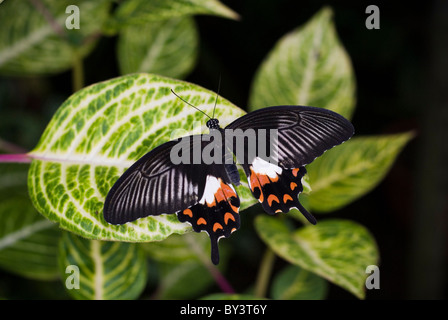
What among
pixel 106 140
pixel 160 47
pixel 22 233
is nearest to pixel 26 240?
pixel 22 233

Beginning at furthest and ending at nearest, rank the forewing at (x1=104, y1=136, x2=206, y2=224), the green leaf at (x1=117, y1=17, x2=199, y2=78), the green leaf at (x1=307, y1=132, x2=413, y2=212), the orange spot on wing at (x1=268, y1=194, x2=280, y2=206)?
the green leaf at (x1=117, y1=17, x2=199, y2=78), the green leaf at (x1=307, y1=132, x2=413, y2=212), the orange spot on wing at (x1=268, y1=194, x2=280, y2=206), the forewing at (x1=104, y1=136, x2=206, y2=224)

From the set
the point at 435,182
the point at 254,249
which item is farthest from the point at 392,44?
the point at 254,249

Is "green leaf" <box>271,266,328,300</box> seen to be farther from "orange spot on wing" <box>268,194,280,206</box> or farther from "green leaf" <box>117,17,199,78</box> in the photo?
"green leaf" <box>117,17,199,78</box>

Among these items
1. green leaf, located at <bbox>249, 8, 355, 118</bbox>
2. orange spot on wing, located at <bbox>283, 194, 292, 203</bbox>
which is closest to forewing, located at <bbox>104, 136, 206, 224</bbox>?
orange spot on wing, located at <bbox>283, 194, 292, 203</bbox>

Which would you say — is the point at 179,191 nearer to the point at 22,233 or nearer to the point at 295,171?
the point at 295,171
